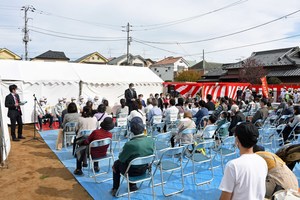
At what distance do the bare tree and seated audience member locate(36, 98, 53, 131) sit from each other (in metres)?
20.8

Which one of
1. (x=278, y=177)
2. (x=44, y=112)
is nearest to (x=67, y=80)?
(x=44, y=112)

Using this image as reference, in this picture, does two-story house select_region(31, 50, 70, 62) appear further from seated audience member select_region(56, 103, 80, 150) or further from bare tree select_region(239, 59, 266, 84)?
seated audience member select_region(56, 103, 80, 150)

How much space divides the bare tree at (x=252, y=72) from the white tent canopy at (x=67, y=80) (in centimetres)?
1359

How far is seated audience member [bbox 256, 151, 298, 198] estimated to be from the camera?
94.4 inches

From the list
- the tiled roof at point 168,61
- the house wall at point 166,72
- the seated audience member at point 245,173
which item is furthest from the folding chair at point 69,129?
the tiled roof at point 168,61

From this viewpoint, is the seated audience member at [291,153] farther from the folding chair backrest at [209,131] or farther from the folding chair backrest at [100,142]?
the folding chair backrest at [100,142]

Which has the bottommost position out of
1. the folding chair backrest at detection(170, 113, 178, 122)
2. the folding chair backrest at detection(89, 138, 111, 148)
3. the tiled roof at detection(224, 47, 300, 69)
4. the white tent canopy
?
the folding chair backrest at detection(89, 138, 111, 148)

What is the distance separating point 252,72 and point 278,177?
24.0 m

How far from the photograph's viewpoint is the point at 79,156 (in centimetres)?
441

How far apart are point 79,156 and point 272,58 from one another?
90.5 feet

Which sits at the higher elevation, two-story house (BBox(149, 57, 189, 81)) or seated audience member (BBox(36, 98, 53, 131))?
two-story house (BBox(149, 57, 189, 81))

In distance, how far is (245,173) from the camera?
163 cm

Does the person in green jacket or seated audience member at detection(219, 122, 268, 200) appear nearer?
seated audience member at detection(219, 122, 268, 200)

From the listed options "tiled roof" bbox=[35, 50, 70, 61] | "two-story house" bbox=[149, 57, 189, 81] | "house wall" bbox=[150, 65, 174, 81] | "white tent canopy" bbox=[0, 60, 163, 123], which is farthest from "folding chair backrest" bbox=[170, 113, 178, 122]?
"house wall" bbox=[150, 65, 174, 81]
